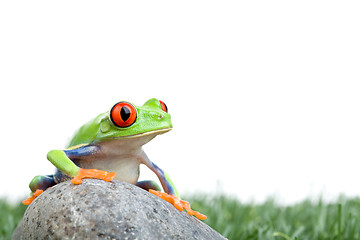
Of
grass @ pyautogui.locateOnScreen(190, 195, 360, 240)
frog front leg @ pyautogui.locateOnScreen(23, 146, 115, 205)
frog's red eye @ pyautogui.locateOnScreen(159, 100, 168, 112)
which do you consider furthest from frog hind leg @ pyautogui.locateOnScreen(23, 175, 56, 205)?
grass @ pyautogui.locateOnScreen(190, 195, 360, 240)

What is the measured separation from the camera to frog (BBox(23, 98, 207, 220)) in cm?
293

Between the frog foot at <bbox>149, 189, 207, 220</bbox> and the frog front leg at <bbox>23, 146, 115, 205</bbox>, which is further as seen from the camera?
the frog foot at <bbox>149, 189, 207, 220</bbox>

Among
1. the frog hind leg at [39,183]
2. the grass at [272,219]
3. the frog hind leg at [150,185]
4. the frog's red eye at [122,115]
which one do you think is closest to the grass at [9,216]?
the grass at [272,219]

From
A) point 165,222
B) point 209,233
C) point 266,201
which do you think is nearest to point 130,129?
point 165,222

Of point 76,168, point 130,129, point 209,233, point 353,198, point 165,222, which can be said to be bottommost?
point 353,198

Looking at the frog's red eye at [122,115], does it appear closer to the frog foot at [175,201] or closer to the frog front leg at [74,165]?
the frog front leg at [74,165]

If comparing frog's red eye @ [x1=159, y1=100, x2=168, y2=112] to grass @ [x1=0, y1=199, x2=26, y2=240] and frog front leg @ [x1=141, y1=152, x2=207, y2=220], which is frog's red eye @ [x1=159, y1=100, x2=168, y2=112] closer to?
frog front leg @ [x1=141, y1=152, x2=207, y2=220]

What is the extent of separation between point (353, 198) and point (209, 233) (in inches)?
207

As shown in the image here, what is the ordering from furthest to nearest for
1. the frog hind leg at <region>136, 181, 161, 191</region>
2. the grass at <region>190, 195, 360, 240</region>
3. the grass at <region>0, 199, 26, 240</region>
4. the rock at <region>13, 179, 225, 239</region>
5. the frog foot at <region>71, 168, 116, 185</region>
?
the grass at <region>0, 199, 26, 240</region>
the grass at <region>190, 195, 360, 240</region>
the frog hind leg at <region>136, 181, 161, 191</region>
the frog foot at <region>71, 168, 116, 185</region>
the rock at <region>13, 179, 225, 239</region>

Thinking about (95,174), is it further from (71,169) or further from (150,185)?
(150,185)

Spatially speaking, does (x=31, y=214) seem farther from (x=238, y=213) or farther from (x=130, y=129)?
(x=238, y=213)

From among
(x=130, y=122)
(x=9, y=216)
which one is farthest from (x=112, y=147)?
(x=9, y=216)

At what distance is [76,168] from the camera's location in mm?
2895

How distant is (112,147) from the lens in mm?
3092
